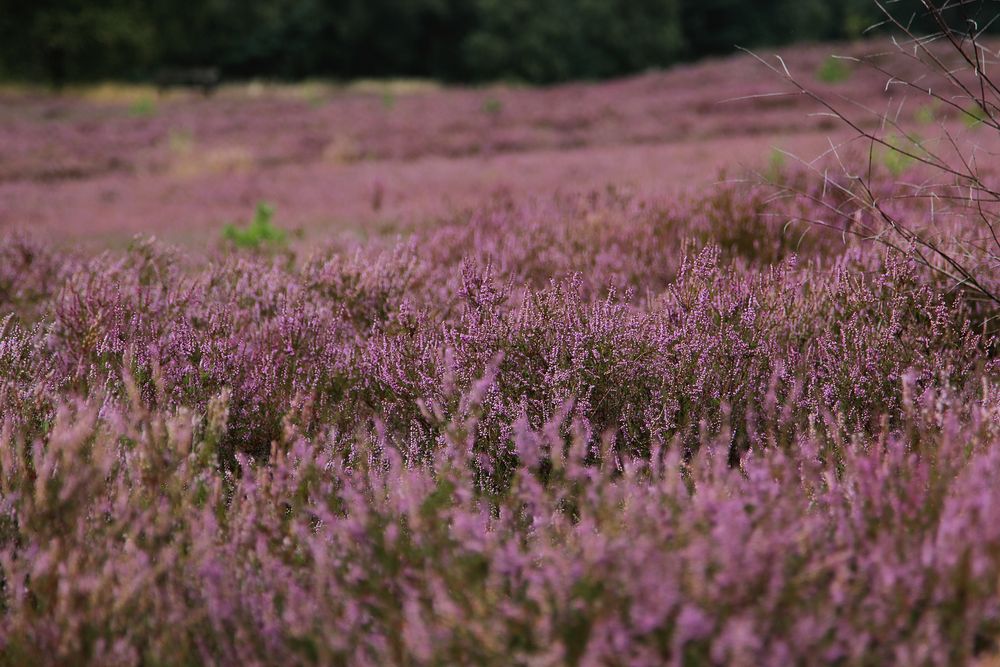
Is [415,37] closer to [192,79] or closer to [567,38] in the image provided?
[567,38]

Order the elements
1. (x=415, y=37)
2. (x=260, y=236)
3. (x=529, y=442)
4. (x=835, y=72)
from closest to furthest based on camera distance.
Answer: (x=529, y=442)
(x=260, y=236)
(x=835, y=72)
(x=415, y=37)

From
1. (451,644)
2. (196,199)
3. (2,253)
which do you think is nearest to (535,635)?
(451,644)

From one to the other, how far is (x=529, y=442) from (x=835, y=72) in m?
20.4

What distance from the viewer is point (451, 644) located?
1.42 m

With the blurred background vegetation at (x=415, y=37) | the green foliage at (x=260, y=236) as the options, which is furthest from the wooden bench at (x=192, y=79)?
the green foliage at (x=260, y=236)

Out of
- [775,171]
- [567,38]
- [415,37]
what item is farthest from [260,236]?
[415,37]

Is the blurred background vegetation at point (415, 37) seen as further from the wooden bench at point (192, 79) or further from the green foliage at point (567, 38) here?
the wooden bench at point (192, 79)

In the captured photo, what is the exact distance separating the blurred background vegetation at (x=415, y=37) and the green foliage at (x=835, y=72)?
18.3 m

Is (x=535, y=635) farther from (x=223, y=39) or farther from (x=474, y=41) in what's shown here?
(x=223, y=39)

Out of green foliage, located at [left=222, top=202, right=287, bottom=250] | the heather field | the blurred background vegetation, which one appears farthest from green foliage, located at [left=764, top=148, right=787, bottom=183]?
the blurred background vegetation

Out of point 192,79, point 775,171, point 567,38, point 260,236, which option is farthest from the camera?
point 567,38

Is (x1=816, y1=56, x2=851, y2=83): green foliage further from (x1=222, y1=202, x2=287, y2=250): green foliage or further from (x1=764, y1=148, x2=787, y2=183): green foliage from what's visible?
(x1=222, y1=202, x2=287, y2=250): green foliage

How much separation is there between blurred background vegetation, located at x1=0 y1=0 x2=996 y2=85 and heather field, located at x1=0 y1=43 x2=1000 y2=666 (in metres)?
36.7

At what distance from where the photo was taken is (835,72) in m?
19.9
